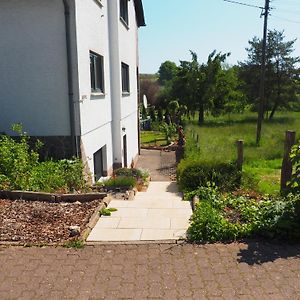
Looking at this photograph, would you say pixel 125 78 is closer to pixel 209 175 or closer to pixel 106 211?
pixel 209 175

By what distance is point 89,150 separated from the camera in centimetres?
978

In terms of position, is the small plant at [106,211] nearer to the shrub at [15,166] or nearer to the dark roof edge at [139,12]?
the shrub at [15,166]

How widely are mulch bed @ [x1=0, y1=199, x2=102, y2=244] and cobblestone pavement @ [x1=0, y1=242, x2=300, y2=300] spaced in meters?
0.36

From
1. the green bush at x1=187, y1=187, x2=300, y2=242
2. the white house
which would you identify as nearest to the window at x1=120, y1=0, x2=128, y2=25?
the white house

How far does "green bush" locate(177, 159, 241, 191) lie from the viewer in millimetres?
8820

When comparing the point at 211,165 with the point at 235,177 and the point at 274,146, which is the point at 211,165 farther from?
the point at 274,146

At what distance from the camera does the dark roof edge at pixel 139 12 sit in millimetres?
18839

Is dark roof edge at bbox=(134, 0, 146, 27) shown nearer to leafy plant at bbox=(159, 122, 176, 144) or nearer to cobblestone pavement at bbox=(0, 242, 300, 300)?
leafy plant at bbox=(159, 122, 176, 144)

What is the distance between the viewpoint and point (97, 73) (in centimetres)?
1155

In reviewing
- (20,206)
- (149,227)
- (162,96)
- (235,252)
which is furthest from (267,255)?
(162,96)

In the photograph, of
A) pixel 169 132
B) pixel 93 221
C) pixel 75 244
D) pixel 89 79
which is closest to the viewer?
pixel 75 244

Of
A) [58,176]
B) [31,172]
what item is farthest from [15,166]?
[58,176]

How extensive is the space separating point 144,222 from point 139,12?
16.8 metres

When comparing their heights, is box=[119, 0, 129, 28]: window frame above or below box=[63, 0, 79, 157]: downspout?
above
